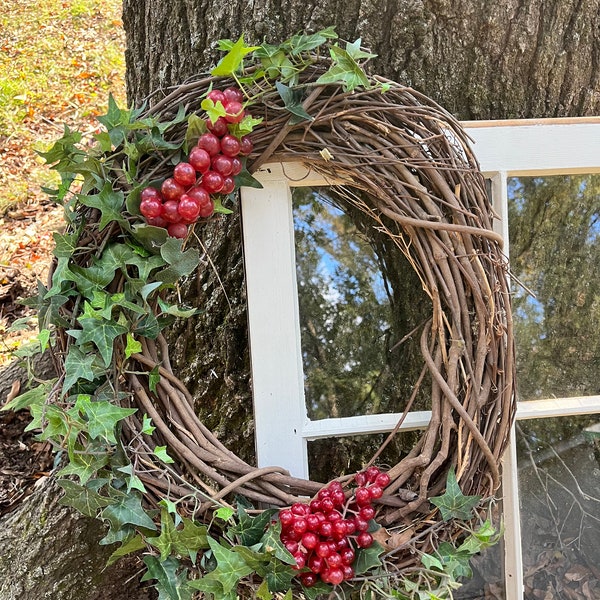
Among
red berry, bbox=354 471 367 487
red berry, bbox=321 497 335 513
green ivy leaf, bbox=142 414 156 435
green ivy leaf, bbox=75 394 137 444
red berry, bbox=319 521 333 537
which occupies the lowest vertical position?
red berry, bbox=319 521 333 537

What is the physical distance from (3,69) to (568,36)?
2.97m

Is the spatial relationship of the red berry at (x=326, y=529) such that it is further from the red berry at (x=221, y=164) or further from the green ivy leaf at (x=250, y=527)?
the red berry at (x=221, y=164)

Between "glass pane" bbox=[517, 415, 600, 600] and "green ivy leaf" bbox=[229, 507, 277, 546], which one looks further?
"glass pane" bbox=[517, 415, 600, 600]

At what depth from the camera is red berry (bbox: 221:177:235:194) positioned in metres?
1.00

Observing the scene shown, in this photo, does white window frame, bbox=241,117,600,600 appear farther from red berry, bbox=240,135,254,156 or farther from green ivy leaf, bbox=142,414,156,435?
green ivy leaf, bbox=142,414,156,435

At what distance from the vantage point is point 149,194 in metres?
0.97

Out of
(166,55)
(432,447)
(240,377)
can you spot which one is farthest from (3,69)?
(432,447)

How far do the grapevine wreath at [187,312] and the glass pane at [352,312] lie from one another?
15cm

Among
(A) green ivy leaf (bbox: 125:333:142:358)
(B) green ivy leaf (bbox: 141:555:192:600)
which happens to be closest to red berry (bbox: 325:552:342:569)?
(B) green ivy leaf (bbox: 141:555:192:600)

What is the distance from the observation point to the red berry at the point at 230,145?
3.21 feet

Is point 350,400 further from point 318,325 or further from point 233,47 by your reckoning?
point 233,47

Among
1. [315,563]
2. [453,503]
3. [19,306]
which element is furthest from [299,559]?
[19,306]

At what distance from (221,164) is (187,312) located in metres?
0.24

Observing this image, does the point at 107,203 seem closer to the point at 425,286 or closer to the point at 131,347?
the point at 131,347
